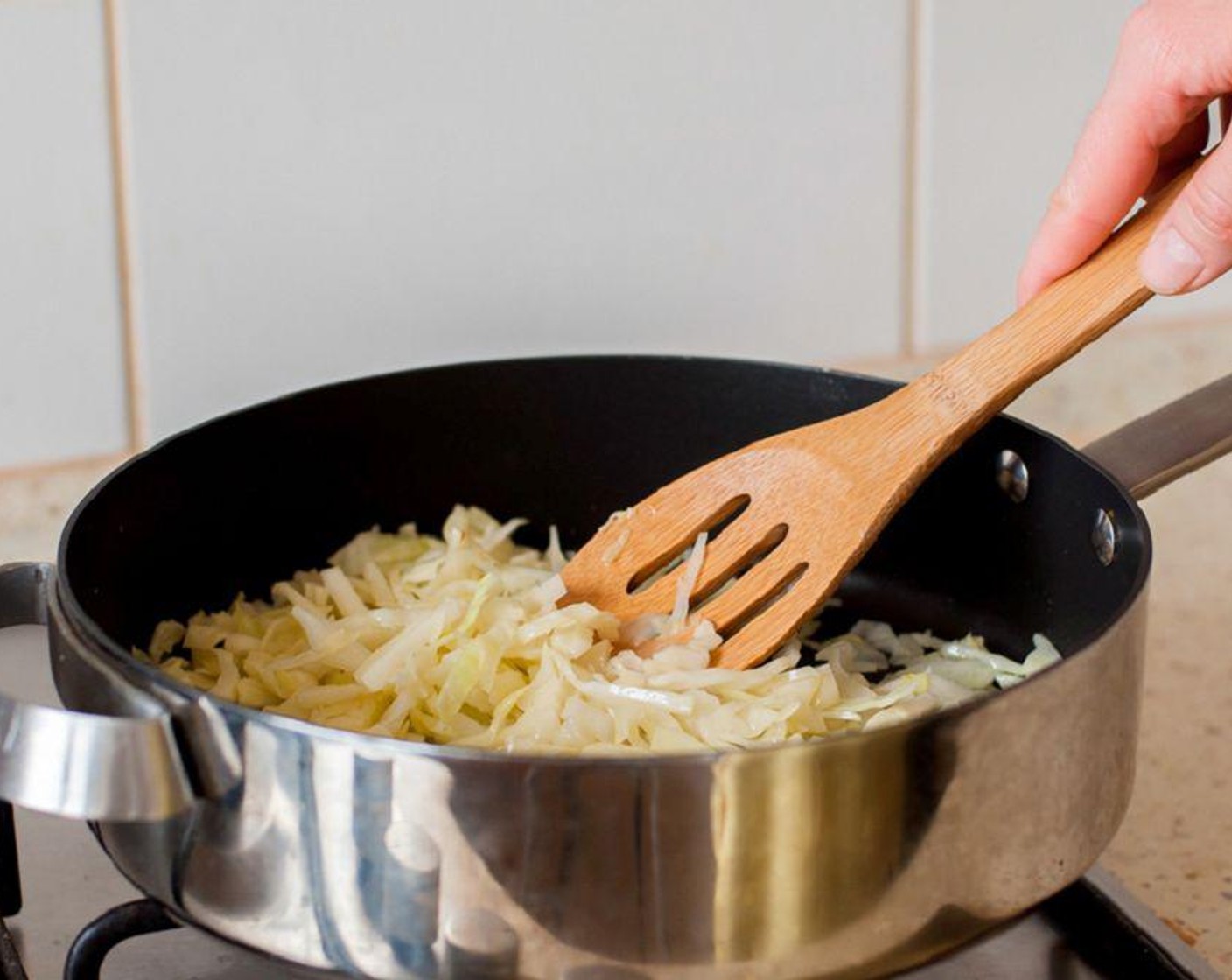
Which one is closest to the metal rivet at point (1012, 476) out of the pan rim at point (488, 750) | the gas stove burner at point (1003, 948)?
the pan rim at point (488, 750)

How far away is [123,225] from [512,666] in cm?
41

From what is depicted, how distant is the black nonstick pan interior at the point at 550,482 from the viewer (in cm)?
101

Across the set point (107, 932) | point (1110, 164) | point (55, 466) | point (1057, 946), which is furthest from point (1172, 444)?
point (55, 466)

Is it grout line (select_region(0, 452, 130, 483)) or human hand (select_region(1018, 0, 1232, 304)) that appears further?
grout line (select_region(0, 452, 130, 483))

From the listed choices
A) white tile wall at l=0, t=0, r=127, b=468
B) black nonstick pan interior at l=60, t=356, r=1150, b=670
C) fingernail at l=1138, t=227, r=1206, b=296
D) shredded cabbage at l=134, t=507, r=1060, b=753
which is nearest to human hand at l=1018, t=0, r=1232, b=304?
fingernail at l=1138, t=227, r=1206, b=296

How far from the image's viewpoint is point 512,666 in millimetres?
949

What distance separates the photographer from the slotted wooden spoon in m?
0.94

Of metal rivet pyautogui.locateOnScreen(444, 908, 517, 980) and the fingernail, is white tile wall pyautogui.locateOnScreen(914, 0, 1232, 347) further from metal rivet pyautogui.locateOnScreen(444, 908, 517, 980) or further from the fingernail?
metal rivet pyautogui.locateOnScreen(444, 908, 517, 980)

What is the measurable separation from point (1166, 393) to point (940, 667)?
55 centimetres

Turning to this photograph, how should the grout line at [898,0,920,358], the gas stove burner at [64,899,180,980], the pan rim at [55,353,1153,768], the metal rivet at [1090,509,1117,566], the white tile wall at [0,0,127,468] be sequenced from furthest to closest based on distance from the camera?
1. the grout line at [898,0,920,358]
2. the white tile wall at [0,0,127,468]
3. the metal rivet at [1090,509,1117,566]
4. the gas stove burner at [64,899,180,980]
5. the pan rim at [55,353,1153,768]

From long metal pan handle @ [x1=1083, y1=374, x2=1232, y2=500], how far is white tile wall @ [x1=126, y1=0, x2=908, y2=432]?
1.29ft

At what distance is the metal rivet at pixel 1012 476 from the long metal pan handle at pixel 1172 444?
0.06 m

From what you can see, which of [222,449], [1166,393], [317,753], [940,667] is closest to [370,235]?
[222,449]

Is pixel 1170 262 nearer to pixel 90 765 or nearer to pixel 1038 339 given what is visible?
pixel 1038 339
